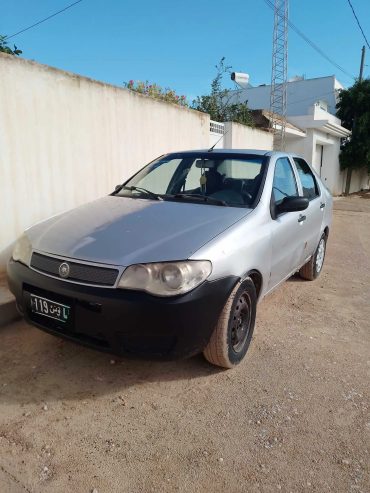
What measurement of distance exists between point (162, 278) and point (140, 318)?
26 centimetres

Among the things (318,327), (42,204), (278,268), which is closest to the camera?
(278,268)

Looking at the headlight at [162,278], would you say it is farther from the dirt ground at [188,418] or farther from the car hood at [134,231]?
the dirt ground at [188,418]

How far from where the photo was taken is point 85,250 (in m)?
2.45

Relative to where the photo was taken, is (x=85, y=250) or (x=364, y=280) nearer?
(x=85, y=250)

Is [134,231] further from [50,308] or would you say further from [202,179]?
[202,179]

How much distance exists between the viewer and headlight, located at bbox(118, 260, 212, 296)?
7.29 ft

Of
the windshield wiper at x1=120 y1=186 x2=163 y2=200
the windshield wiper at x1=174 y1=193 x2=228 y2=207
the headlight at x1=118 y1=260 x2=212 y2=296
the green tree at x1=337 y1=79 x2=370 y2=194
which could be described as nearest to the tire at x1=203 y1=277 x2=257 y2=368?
the headlight at x1=118 y1=260 x2=212 y2=296

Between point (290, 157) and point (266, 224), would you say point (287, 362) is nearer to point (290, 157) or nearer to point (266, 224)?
point (266, 224)

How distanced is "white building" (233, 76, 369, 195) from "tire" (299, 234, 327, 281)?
30.0 ft

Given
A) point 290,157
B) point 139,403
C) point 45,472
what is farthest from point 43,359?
point 290,157

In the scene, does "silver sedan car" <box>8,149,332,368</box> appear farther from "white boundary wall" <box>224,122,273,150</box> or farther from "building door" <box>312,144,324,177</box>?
"building door" <box>312,144,324,177</box>

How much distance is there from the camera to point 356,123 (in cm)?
2122

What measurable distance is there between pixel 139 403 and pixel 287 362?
1.21 metres

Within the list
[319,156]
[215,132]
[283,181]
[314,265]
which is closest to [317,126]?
[319,156]
